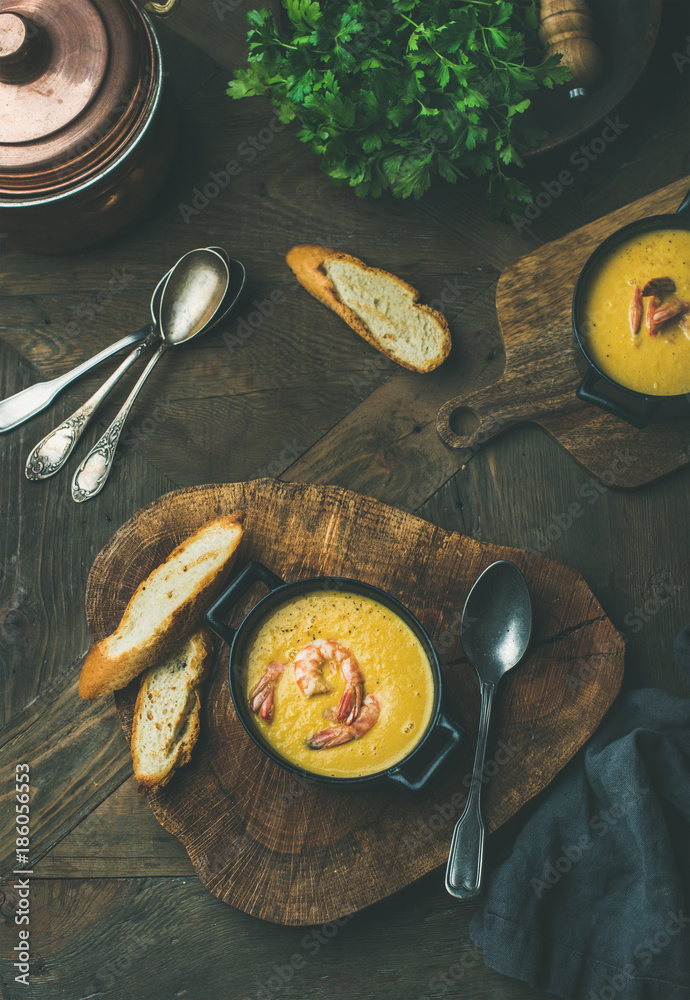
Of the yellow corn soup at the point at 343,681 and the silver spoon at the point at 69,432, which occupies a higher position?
the silver spoon at the point at 69,432

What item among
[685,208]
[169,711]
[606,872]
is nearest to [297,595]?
[169,711]

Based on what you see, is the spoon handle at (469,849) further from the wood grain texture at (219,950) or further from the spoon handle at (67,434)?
the spoon handle at (67,434)

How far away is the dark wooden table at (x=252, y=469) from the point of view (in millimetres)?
1922

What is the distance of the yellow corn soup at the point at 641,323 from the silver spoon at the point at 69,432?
1.23 m

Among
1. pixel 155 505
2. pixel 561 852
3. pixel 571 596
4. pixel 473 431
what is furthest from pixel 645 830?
pixel 155 505

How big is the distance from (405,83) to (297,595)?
1366mm

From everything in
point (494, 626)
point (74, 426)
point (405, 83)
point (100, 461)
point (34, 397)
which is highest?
point (405, 83)

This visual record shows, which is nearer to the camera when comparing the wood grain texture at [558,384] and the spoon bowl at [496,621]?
the spoon bowl at [496,621]

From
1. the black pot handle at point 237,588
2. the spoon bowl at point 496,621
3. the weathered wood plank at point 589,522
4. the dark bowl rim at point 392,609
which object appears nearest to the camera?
the dark bowl rim at point 392,609
